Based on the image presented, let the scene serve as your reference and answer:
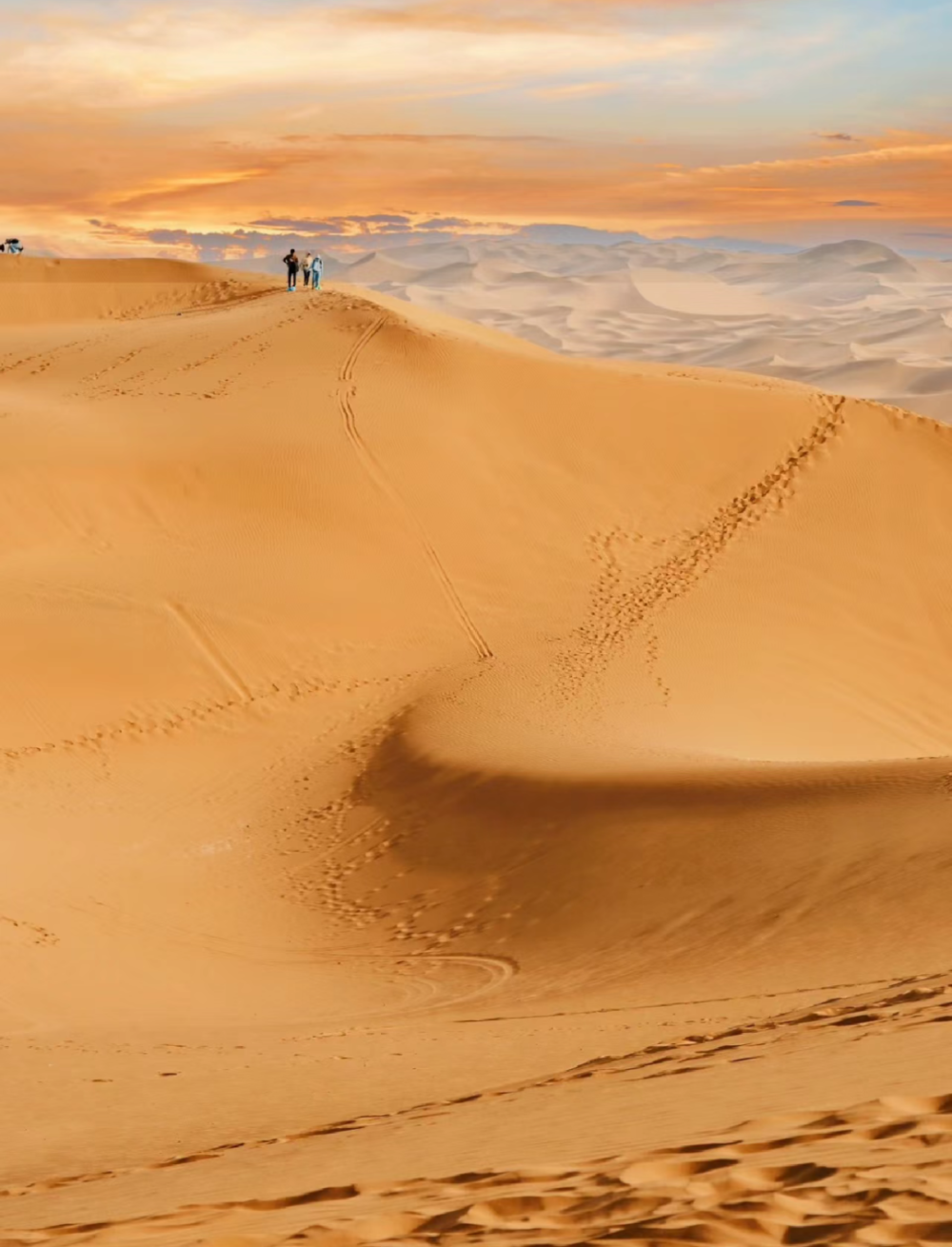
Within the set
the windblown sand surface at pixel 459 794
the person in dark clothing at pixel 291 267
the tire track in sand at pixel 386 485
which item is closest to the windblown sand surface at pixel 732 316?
the person in dark clothing at pixel 291 267

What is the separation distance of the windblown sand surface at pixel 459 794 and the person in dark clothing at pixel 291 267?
1980 millimetres

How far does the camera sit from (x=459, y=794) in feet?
47.0

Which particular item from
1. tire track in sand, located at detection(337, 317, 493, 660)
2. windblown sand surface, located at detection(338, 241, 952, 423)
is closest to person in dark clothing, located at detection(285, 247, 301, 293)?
tire track in sand, located at detection(337, 317, 493, 660)

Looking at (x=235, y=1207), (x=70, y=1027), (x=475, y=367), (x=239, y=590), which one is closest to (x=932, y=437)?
(x=475, y=367)

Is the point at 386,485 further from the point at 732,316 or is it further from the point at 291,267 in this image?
the point at 732,316

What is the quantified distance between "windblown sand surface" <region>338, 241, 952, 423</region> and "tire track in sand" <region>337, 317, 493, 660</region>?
34.6 meters

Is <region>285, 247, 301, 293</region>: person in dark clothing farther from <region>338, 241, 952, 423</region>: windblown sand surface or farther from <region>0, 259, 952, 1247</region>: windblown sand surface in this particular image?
<region>338, 241, 952, 423</region>: windblown sand surface

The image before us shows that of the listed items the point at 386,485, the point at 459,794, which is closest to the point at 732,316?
the point at 386,485

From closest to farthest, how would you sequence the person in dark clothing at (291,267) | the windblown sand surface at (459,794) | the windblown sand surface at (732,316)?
the windblown sand surface at (459,794) < the person in dark clothing at (291,267) < the windblown sand surface at (732,316)

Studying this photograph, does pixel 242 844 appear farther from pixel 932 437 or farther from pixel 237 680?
pixel 932 437

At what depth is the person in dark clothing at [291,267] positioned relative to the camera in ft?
113

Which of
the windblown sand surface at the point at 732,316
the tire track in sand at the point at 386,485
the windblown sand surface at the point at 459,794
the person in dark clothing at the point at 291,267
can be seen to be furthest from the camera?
the windblown sand surface at the point at 732,316

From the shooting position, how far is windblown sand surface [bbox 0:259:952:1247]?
5.53 m

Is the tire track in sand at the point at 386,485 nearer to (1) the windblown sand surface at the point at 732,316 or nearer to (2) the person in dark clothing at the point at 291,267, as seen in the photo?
(2) the person in dark clothing at the point at 291,267
